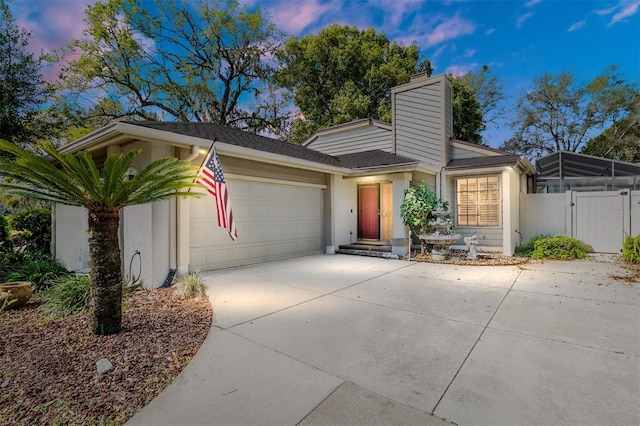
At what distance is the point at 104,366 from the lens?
101 inches

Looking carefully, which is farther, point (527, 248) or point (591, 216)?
point (527, 248)

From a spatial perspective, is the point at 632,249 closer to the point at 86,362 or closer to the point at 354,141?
the point at 354,141

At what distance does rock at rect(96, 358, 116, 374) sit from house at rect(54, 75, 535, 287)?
2.99 metres

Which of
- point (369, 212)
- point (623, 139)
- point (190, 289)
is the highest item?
point (623, 139)

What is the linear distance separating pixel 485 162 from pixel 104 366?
31.5ft

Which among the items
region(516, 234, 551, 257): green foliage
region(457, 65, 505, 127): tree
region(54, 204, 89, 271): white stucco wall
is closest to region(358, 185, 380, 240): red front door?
region(516, 234, 551, 257): green foliage

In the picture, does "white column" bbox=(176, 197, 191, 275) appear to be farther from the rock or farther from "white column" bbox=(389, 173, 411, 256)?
"white column" bbox=(389, 173, 411, 256)

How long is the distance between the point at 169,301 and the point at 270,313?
169 centimetres

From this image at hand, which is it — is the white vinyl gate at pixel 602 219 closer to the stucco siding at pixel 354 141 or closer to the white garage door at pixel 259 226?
the stucco siding at pixel 354 141

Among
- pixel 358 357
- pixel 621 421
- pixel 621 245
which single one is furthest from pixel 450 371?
pixel 621 245

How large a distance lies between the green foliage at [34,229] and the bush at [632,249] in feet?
51.3

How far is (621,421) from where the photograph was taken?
1854 millimetres

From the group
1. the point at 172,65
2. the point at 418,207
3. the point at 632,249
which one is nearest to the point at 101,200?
the point at 418,207

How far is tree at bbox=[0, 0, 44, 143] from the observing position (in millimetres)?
10547
